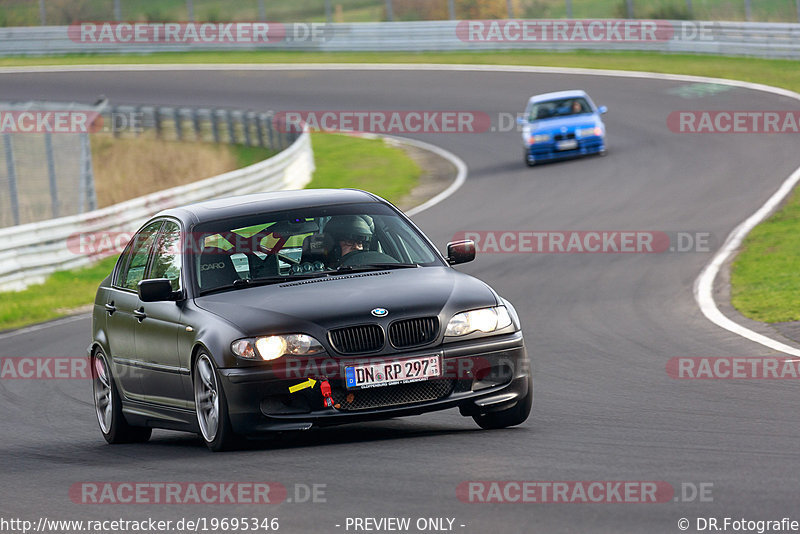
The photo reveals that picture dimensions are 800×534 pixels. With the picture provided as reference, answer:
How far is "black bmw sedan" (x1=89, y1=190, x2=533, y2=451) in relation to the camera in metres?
7.54

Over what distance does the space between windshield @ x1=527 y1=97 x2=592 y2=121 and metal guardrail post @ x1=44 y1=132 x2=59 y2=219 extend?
10887 mm

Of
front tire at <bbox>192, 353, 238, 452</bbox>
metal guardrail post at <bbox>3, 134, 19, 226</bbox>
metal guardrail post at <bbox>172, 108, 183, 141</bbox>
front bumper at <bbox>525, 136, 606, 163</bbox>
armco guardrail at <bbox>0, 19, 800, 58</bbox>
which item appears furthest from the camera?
armco guardrail at <bbox>0, 19, 800, 58</bbox>

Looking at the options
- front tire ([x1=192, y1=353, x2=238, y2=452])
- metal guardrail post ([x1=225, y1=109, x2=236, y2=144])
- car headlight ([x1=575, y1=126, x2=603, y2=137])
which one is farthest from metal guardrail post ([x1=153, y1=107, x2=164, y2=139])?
front tire ([x1=192, y1=353, x2=238, y2=452])

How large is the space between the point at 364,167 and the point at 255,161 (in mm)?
4624

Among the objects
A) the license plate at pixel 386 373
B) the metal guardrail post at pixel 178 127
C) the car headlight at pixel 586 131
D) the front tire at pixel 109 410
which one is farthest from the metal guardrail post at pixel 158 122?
the license plate at pixel 386 373

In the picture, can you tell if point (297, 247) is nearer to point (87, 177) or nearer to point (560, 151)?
point (87, 177)

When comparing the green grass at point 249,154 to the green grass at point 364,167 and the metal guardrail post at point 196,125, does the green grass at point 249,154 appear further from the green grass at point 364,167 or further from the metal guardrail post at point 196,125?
the metal guardrail post at point 196,125

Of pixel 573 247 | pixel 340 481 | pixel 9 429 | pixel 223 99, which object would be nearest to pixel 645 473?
pixel 340 481

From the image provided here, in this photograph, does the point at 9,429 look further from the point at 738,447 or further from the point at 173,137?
the point at 173,137

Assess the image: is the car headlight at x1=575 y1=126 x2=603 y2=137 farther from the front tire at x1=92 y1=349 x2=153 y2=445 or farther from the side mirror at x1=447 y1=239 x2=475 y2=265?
the side mirror at x1=447 y1=239 x2=475 y2=265

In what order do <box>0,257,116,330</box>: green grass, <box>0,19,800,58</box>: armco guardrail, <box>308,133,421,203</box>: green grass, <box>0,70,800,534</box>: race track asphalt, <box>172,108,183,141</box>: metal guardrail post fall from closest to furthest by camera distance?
1. <box>0,70,800,534</box>: race track asphalt
2. <box>0,257,116,330</box>: green grass
3. <box>308,133,421,203</box>: green grass
4. <box>172,108,183,141</box>: metal guardrail post
5. <box>0,19,800,58</box>: armco guardrail

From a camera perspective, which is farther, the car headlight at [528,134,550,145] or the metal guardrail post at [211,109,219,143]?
the metal guardrail post at [211,109,219,143]

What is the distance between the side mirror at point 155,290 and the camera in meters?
8.31

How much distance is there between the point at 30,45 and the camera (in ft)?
184
